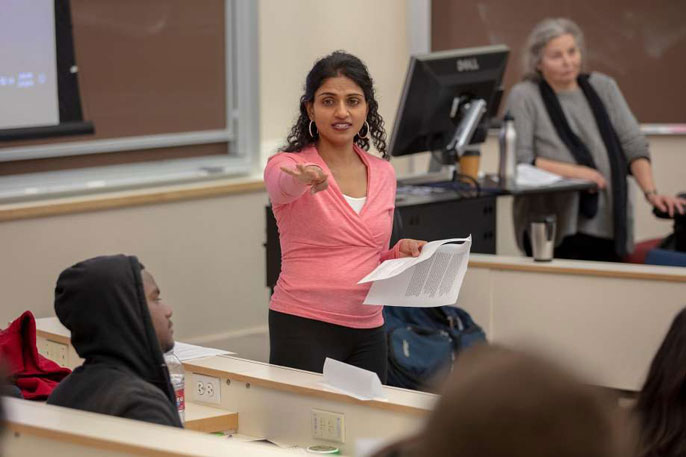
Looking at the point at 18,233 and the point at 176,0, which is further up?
the point at 176,0

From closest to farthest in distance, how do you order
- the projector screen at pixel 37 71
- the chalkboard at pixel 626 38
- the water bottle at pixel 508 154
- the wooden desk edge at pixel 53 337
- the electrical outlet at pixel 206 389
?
the electrical outlet at pixel 206 389
the wooden desk edge at pixel 53 337
the water bottle at pixel 508 154
the projector screen at pixel 37 71
the chalkboard at pixel 626 38

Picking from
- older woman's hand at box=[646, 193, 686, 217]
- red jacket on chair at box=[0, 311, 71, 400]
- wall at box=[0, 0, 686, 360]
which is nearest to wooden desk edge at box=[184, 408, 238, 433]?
red jacket on chair at box=[0, 311, 71, 400]

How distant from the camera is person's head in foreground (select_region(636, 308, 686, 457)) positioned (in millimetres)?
2086

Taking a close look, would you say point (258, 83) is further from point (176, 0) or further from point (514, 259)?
point (514, 259)

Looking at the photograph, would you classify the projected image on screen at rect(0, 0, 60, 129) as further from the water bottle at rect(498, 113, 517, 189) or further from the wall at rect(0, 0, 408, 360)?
the water bottle at rect(498, 113, 517, 189)

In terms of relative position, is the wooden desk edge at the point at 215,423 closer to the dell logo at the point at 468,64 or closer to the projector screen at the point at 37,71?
the dell logo at the point at 468,64

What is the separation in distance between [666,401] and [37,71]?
3.86 meters

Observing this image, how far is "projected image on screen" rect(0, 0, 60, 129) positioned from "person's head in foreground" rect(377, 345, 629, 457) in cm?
452

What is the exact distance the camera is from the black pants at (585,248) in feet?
16.9

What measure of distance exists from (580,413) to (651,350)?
3.77 m

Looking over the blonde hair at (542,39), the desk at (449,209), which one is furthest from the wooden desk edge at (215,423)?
the blonde hair at (542,39)

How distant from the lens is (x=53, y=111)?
539 centimetres

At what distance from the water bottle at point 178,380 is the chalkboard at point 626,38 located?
4331 millimetres

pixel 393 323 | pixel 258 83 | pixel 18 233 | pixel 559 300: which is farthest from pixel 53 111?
pixel 559 300
